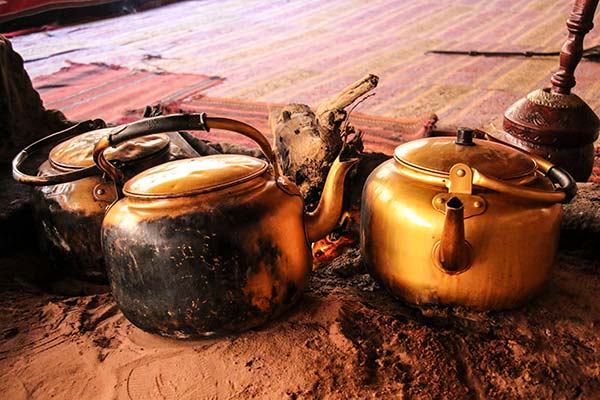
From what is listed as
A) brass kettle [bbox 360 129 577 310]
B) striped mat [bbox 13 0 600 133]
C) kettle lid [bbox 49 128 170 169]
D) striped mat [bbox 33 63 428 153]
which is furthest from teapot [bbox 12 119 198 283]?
striped mat [bbox 13 0 600 133]

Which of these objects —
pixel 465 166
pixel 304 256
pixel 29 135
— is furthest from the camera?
pixel 29 135

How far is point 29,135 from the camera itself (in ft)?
7.64

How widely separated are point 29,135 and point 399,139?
197 centimetres

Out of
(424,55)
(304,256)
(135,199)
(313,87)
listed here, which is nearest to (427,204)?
(304,256)

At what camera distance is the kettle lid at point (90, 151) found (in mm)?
1571

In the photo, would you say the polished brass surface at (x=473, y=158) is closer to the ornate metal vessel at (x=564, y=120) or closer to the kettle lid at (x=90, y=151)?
the kettle lid at (x=90, y=151)

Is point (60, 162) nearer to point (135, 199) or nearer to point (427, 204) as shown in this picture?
point (135, 199)

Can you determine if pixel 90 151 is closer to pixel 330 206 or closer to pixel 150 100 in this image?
pixel 330 206

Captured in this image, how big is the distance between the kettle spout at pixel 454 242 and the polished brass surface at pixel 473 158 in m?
0.14

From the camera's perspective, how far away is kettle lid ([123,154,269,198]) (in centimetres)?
118

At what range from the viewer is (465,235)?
3.81 feet

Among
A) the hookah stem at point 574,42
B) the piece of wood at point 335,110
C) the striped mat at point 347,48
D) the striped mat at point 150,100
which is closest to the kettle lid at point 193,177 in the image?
the piece of wood at point 335,110

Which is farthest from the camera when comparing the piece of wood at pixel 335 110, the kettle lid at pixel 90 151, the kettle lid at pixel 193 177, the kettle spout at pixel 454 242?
the piece of wood at pixel 335 110

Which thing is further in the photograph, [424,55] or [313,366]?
[424,55]
